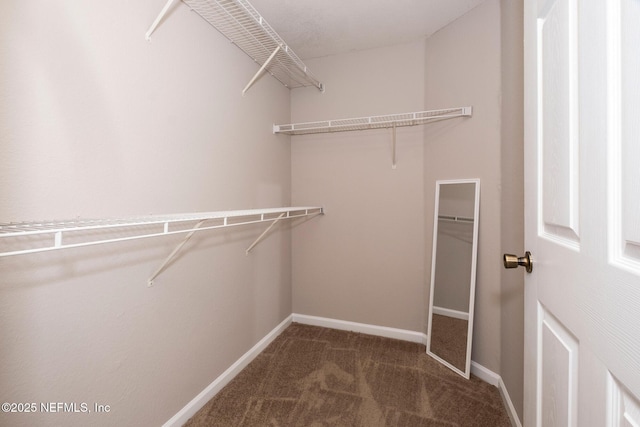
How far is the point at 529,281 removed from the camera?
858 millimetres

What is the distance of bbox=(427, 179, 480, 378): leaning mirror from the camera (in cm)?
187

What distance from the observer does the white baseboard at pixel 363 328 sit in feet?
7.55

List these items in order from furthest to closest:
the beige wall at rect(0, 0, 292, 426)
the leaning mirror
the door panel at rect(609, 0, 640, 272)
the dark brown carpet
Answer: the leaning mirror → the dark brown carpet → the beige wall at rect(0, 0, 292, 426) → the door panel at rect(609, 0, 640, 272)

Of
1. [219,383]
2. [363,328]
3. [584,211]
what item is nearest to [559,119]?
[584,211]

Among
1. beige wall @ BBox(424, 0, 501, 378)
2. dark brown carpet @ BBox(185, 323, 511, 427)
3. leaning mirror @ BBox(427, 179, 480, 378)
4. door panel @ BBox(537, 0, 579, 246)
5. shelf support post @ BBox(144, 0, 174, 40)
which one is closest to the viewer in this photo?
door panel @ BBox(537, 0, 579, 246)

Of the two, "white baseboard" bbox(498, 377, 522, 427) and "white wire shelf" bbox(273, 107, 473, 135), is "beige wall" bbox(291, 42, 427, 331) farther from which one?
"white baseboard" bbox(498, 377, 522, 427)

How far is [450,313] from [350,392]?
897 mm

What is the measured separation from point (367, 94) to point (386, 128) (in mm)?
350

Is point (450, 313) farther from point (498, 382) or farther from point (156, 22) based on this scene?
point (156, 22)

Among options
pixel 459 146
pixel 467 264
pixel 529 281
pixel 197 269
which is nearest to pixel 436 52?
pixel 459 146

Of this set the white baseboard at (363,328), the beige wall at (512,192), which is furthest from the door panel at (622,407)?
the white baseboard at (363,328)

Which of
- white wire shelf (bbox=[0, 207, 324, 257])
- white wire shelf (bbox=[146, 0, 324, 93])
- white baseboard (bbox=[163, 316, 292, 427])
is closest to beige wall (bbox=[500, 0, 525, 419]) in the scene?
white wire shelf (bbox=[146, 0, 324, 93])

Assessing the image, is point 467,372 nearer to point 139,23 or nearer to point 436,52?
point 436,52

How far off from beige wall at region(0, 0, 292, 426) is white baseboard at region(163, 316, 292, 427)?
4 cm
